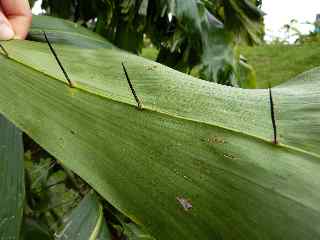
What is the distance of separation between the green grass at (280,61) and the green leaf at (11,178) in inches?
65.8

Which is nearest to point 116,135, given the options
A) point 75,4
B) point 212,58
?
point 212,58

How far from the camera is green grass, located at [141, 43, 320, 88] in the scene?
2.29m

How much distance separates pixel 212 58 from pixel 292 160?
715 mm

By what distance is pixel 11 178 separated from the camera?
531mm

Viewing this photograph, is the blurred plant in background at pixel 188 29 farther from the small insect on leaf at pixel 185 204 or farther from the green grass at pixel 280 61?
the green grass at pixel 280 61

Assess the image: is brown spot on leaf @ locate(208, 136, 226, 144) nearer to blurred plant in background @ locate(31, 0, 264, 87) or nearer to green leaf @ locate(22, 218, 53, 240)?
green leaf @ locate(22, 218, 53, 240)

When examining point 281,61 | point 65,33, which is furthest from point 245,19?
point 281,61

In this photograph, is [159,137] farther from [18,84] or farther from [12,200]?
[12,200]

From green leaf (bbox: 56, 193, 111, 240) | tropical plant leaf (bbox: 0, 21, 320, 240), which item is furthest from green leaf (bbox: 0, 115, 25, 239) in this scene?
tropical plant leaf (bbox: 0, 21, 320, 240)

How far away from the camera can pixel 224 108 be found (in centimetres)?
31

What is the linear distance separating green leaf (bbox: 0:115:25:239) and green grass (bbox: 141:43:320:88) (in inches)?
65.8

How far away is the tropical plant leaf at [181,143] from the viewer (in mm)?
262

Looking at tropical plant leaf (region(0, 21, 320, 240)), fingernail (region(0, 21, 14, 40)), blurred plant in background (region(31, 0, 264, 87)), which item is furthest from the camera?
blurred plant in background (region(31, 0, 264, 87))

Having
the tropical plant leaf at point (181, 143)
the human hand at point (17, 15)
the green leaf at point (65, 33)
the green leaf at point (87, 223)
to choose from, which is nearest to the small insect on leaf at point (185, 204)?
the tropical plant leaf at point (181, 143)
